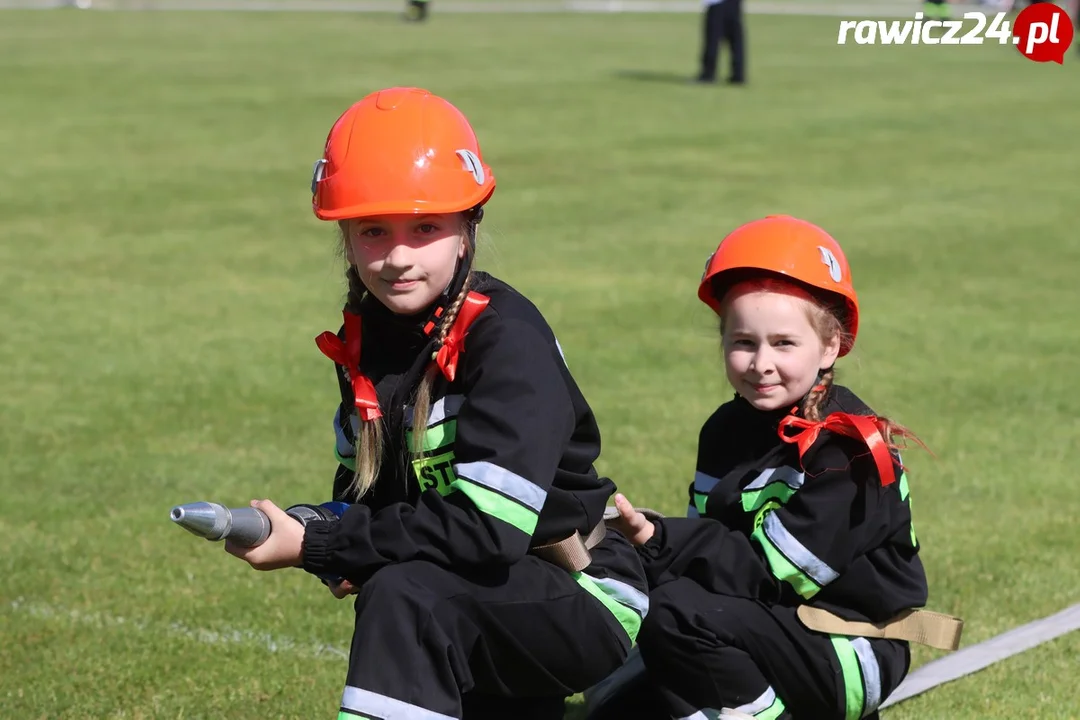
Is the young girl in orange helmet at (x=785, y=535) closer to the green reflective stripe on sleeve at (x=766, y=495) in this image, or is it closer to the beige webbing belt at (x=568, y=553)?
the green reflective stripe on sleeve at (x=766, y=495)

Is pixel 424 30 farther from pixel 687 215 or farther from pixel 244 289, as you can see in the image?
pixel 244 289

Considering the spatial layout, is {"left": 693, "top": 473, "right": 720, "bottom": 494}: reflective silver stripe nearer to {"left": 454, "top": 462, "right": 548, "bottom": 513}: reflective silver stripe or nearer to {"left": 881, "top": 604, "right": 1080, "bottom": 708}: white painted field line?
{"left": 454, "top": 462, "right": 548, "bottom": 513}: reflective silver stripe

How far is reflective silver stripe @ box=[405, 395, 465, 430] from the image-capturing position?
11.3 feet

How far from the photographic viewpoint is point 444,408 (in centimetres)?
345

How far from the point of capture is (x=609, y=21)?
137 feet

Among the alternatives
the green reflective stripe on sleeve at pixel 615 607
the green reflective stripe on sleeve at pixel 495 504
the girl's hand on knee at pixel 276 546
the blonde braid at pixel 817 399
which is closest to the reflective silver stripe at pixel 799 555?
the blonde braid at pixel 817 399

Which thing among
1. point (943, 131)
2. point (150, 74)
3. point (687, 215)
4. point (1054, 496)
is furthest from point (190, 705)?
point (150, 74)

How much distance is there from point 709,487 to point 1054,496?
9.38 feet

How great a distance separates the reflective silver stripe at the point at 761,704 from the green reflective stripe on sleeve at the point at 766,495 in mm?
422

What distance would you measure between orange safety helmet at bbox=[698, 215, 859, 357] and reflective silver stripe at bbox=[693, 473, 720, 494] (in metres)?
0.44

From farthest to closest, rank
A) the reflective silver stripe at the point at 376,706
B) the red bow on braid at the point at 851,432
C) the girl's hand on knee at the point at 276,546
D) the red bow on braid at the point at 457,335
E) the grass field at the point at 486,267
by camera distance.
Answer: the grass field at the point at 486,267, the red bow on braid at the point at 851,432, the red bow on braid at the point at 457,335, the girl's hand on knee at the point at 276,546, the reflective silver stripe at the point at 376,706

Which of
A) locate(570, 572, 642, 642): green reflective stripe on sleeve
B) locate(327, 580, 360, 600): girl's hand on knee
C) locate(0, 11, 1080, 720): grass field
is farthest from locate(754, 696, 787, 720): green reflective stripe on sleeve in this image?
locate(327, 580, 360, 600): girl's hand on knee

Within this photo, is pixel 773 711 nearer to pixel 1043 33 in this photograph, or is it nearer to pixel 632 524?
pixel 632 524

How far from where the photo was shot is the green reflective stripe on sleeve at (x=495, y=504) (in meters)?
3.26
